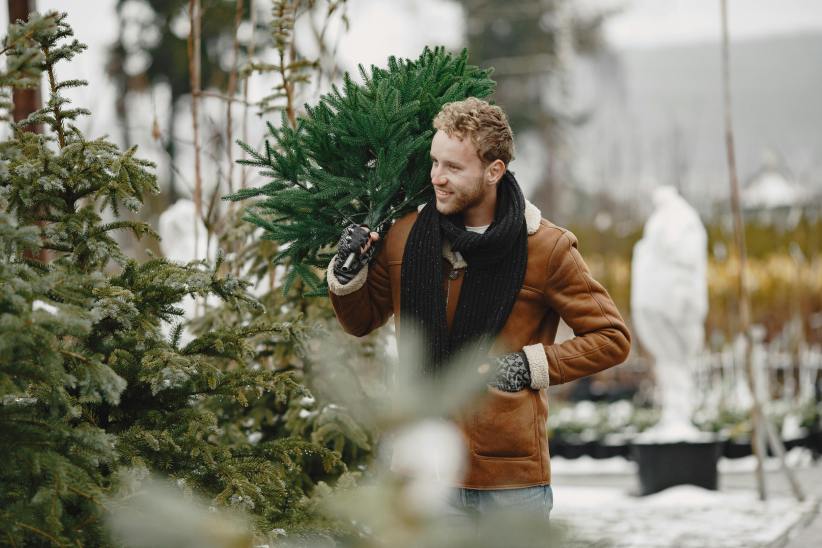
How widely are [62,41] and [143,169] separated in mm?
387

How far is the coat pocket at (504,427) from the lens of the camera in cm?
257

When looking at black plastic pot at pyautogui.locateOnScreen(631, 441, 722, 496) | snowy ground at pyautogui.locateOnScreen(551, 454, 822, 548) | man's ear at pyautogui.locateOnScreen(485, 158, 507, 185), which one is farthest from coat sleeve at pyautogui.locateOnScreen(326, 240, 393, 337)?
black plastic pot at pyautogui.locateOnScreen(631, 441, 722, 496)

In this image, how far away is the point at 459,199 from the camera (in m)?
2.64

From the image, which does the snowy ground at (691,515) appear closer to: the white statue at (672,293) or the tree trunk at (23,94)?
the white statue at (672,293)

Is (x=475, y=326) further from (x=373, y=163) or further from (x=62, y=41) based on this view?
(x=62, y=41)

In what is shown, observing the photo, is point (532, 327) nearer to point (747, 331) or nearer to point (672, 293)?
point (747, 331)

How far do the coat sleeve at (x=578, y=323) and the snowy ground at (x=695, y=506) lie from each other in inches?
94.0

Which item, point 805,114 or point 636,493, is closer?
point 636,493

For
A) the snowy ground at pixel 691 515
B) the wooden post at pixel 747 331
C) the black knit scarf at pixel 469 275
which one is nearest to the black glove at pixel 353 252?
the black knit scarf at pixel 469 275

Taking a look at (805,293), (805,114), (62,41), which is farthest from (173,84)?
(805,114)

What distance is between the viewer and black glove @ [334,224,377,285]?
2.62 m

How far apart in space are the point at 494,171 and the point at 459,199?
12 centimetres

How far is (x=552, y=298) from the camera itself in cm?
A: 270

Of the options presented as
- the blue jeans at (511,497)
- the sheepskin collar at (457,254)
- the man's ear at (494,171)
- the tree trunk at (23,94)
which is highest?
the tree trunk at (23,94)
